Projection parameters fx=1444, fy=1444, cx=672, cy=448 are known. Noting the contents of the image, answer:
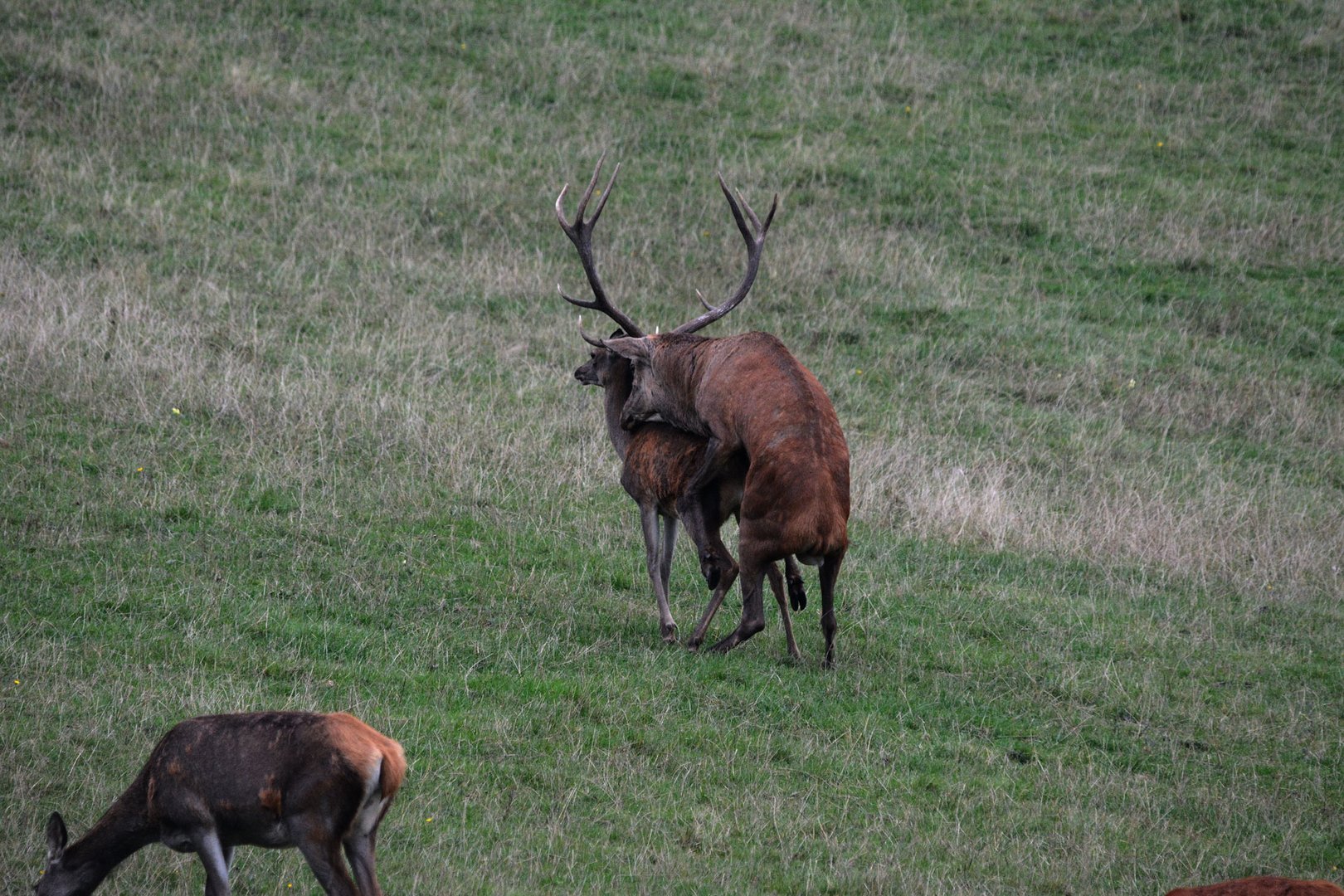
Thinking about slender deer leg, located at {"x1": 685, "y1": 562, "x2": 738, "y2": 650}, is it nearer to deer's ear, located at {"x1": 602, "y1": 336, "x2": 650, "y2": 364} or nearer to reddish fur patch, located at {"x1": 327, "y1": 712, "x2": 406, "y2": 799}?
deer's ear, located at {"x1": 602, "y1": 336, "x2": 650, "y2": 364}

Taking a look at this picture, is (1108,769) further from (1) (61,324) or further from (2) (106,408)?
(1) (61,324)

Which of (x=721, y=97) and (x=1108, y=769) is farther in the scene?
(x=721, y=97)

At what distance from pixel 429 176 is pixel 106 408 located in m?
7.32

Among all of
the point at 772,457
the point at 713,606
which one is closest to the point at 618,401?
the point at 713,606

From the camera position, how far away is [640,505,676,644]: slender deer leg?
874 centimetres

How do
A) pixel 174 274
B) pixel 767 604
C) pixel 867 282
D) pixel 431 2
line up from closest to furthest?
pixel 767 604 → pixel 174 274 → pixel 867 282 → pixel 431 2

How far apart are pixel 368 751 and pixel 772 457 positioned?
12.5 feet

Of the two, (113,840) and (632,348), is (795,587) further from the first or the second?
(113,840)

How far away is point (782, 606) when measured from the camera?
8.78 meters

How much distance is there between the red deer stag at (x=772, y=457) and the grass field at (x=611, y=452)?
68 centimetres

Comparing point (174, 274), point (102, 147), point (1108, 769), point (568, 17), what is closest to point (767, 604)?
point (1108, 769)

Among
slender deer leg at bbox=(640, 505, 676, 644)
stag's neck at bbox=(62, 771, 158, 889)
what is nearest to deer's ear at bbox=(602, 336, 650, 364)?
slender deer leg at bbox=(640, 505, 676, 644)

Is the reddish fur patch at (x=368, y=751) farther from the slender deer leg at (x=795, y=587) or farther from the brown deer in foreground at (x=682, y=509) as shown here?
the slender deer leg at (x=795, y=587)

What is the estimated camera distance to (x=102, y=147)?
649 inches
